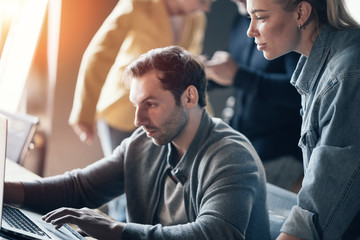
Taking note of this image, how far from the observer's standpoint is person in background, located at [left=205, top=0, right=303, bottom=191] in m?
2.25

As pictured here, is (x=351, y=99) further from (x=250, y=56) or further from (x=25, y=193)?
(x=250, y=56)

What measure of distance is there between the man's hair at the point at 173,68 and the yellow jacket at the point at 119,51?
0.99m

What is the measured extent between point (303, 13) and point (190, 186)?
547 millimetres

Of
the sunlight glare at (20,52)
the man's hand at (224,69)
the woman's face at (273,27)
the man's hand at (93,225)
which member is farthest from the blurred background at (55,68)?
the woman's face at (273,27)

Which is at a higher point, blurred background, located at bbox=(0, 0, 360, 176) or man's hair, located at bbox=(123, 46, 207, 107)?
man's hair, located at bbox=(123, 46, 207, 107)

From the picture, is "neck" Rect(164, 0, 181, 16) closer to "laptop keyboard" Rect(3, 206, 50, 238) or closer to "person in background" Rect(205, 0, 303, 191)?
"person in background" Rect(205, 0, 303, 191)

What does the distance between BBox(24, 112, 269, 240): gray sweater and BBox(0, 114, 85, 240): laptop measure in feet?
0.47

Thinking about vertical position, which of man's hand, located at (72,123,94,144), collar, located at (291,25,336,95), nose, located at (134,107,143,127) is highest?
collar, located at (291,25,336,95)

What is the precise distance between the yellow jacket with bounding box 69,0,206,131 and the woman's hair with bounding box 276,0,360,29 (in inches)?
55.7

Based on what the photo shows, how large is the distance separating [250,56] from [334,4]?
3.96 ft

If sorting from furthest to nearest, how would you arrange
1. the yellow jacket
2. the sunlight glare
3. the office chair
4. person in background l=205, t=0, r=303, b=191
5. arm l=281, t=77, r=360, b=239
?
the sunlight glare, the yellow jacket, person in background l=205, t=0, r=303, b=191, the office chair, arm l=281, t=77, r=360, b=239

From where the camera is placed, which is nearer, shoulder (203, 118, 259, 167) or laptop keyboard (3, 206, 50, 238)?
laptop keyboard (3, 206, 50, 238)

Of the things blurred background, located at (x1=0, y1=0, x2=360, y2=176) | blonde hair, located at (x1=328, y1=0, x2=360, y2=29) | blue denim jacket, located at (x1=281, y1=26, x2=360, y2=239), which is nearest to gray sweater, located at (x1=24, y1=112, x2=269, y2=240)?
blue denim jacket, located at (x1=281, y1=26, x2=360, y2=239)

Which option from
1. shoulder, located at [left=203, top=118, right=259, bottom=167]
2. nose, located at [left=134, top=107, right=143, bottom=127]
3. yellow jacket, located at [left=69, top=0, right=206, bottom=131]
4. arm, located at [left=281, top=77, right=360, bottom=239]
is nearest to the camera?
arm, located at [left=281, top=77, right=360, bottom=239]
